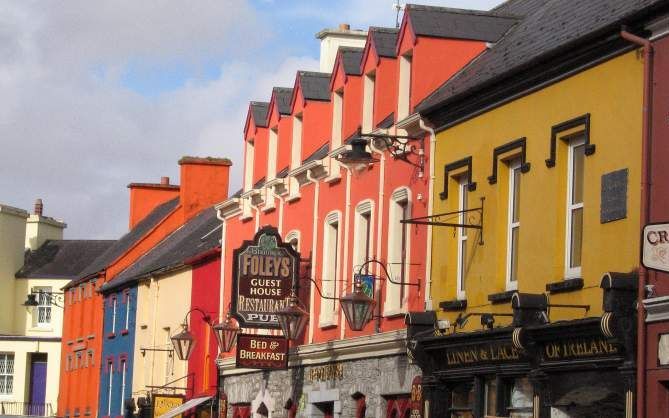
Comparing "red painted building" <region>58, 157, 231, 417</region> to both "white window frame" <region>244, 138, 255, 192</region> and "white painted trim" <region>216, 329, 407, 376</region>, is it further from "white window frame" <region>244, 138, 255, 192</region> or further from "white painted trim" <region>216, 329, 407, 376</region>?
"white painted trim" <region>216, 329, 407, 376</region>

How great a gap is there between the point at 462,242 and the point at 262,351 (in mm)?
8726

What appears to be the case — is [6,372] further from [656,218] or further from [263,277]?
[656,218]

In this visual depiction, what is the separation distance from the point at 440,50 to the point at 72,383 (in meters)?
37.8

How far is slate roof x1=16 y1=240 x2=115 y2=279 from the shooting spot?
3334 inches

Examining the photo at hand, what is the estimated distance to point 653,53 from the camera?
19750mm

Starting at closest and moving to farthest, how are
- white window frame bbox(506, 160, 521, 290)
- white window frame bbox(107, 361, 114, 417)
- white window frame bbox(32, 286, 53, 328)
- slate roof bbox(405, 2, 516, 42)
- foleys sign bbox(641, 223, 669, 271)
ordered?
foleys sign bbox(641, 223, 669, 271)
white window frame bbox(506, 160, 521, 290)
slate roof bbox(405, 2, 516, 42)
white window frame bbox(107, 361, 114, 417)
white window frame bbox(32, 286, 53, 328)

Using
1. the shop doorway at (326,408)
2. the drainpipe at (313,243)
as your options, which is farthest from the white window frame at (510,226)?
the drainpipe at (313,243)

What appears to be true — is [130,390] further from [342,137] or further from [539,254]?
[539,254]

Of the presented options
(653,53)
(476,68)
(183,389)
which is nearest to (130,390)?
(183,389)

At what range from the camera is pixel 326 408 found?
32656 mm

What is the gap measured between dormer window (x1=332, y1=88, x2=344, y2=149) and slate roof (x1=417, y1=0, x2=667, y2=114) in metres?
4.61

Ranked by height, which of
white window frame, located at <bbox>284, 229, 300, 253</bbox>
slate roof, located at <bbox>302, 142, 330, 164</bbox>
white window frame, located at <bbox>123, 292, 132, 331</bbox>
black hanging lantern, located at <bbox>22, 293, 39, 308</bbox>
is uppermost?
slate roof, located at <bbox>302, 142, 330, 164</bbox>

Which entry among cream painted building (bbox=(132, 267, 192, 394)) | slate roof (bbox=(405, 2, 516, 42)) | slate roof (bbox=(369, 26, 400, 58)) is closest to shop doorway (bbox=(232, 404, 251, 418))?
cream painted building (bbox=(132, 267, 192, 394))

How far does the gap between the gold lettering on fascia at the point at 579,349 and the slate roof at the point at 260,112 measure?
1870 centimetres
